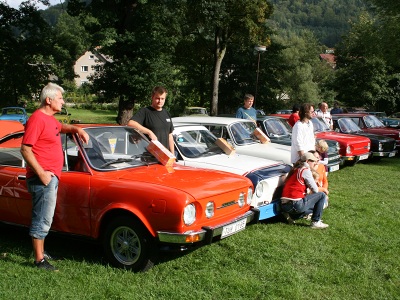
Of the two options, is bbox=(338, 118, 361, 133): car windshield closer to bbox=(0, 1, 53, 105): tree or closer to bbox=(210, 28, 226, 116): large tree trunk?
bbox=(210, 28, 226, 116): large tree trunk

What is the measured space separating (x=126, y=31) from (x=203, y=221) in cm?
1885

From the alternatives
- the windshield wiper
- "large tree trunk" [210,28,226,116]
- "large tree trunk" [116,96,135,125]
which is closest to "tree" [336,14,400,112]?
"large tree trunk" [210,28,226,116]

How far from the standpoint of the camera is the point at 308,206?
6.88 m

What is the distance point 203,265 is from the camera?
524 centimetres

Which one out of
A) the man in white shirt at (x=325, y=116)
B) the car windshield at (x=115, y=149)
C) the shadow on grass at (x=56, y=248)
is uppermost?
the man in white shirt at (x=325, y=116)

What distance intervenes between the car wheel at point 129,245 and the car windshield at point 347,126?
11.5 metres

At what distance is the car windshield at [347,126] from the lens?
49.5 ft

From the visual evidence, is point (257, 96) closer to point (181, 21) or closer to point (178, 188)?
point (181, 21)

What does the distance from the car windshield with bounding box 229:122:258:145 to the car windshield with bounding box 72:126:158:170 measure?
333 cm

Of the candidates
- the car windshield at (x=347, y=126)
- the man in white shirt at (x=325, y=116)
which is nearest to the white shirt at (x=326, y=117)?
the man in white shirt at (x=325, y=116)

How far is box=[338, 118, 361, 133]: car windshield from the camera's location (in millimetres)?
15085

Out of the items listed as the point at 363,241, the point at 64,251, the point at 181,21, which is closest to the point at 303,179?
the point at 363,241

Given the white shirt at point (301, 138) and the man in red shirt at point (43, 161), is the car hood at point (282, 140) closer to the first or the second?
the white shirt at point (301, 138)

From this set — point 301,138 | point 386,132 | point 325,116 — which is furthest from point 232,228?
point 386,132
